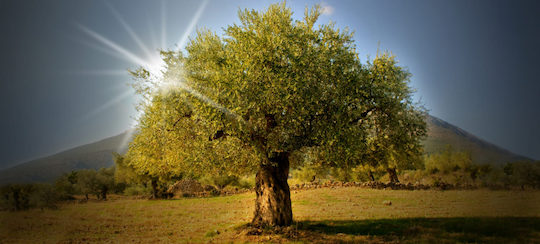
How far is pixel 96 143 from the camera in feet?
445

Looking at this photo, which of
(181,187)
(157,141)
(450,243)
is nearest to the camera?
(450,243)

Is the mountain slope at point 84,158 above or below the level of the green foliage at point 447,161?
above

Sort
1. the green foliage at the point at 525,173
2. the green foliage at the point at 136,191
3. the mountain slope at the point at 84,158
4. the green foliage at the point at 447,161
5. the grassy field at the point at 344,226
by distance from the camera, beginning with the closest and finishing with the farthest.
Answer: the grassy field at the point at 344,226 < the green foliage at the point at 525,173 < the green foliage at the point at 447,161 < the green foliage at the point at 136,191 < the mountain slope at the point at 84,158

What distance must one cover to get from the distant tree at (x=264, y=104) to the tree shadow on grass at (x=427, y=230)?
296 cm

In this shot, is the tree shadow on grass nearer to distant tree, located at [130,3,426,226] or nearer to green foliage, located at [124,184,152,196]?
distant tree, located at [130,3,426,226]

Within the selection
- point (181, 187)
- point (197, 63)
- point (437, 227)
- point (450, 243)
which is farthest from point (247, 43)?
point (181, 187)

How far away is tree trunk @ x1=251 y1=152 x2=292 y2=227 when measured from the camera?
52.7 ft

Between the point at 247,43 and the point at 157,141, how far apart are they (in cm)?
767

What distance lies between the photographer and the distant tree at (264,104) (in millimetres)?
13469

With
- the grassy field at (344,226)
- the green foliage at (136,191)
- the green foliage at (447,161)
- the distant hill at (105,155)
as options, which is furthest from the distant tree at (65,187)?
the green foliage at (447,161)

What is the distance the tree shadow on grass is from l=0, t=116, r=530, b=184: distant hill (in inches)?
128

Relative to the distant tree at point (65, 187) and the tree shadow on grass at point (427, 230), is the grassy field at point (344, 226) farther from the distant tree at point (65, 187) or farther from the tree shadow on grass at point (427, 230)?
the distant tree at point (65, 187)

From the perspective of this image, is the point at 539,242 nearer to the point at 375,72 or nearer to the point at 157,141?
the point at 375,72

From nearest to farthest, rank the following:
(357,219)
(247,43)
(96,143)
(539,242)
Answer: (539,242), (247,43), (357,219), (96,143)
